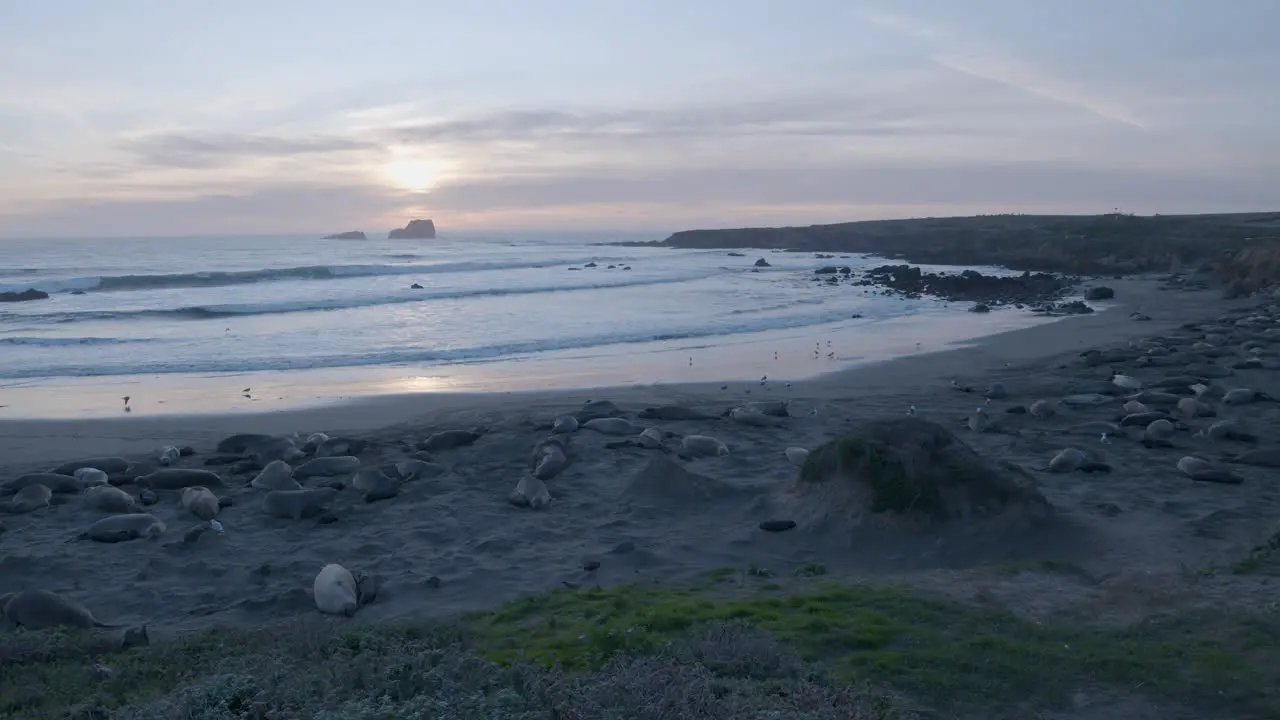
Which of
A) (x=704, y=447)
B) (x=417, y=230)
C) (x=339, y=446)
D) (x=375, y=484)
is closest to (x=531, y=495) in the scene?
(x=375, y=484)

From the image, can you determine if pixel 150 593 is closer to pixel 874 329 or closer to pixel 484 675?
pixel 484 675

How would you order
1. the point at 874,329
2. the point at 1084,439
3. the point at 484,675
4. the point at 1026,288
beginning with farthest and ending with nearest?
the point at 1026,288
the point at 874,329
the point at 1084,439
the point at 484,675

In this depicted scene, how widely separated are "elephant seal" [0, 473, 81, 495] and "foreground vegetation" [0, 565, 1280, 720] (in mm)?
4097

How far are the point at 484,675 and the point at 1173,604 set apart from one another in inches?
164

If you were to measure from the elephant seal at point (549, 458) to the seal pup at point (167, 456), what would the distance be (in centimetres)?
403

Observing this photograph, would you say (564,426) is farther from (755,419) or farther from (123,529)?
(123,529)

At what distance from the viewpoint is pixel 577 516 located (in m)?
8.51

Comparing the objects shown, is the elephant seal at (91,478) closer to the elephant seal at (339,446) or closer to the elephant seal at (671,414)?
the elephant seal at (339,446)

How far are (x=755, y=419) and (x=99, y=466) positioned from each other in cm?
739

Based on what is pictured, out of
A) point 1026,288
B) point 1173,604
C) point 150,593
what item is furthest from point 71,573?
point 1026,288

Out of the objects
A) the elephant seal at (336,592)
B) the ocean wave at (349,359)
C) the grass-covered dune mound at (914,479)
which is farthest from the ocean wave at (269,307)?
the grass-covered dune mound at (914,479)

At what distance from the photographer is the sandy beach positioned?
698cm

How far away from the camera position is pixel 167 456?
1073cm

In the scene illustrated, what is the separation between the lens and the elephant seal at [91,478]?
957cm
